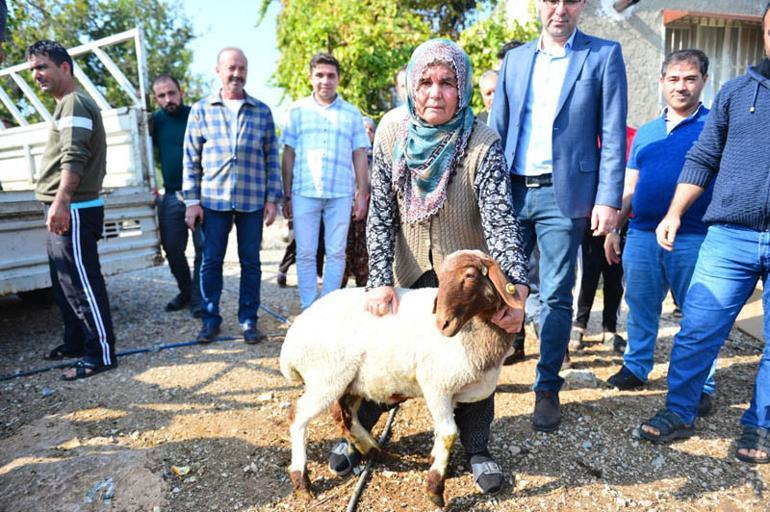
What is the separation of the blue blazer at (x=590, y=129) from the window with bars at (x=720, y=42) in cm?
611

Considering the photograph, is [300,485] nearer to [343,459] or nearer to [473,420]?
[343,459]

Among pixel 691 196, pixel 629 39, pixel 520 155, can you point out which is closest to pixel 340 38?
pixel 629 39

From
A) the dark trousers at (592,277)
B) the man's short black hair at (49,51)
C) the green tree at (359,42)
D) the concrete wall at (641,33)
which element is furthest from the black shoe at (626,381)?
the green tree at (359,42)

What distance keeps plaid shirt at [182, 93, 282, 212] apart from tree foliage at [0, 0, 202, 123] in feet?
32.0

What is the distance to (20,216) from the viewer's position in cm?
398

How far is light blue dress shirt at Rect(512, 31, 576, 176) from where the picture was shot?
279cm

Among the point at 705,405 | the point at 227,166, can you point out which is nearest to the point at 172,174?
the point at 227,166

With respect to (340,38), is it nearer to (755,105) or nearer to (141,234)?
(141,234)

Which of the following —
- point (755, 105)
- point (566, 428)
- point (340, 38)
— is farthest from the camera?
point (340, 38)

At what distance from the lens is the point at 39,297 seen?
5645 mm

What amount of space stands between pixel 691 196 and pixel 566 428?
1475mm

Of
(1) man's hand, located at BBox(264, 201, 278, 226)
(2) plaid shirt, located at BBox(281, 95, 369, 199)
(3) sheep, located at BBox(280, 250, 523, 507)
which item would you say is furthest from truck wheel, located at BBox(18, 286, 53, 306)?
(3) sheep, located at BBox(280, 250, 523, 507)

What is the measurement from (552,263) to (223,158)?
2723mm

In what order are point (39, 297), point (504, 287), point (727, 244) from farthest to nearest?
point (39, 297)
point (727, 244)
point (504, 287)
